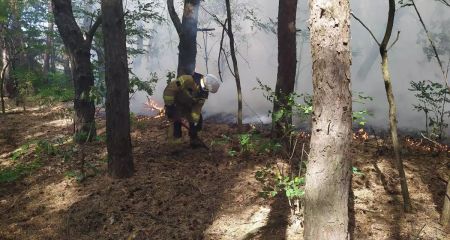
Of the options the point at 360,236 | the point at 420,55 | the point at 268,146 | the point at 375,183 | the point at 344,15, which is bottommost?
the point at 360,236

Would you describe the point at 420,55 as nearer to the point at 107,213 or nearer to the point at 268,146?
the point at 268,146

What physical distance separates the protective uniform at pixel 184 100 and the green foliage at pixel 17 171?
2733 millimetres

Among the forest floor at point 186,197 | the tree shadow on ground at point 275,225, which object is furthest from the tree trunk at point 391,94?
the tree shadow on ground at point 275,225

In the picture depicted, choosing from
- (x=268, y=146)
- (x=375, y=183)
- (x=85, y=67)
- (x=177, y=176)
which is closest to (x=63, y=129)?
(x=85, y=67)

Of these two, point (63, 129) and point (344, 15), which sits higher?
point (344, 15)

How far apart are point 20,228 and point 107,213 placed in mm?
1243

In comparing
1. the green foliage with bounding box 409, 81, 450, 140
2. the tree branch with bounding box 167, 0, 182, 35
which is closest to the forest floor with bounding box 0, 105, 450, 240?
the green foliage with bounding box 409, 81, 450, 140

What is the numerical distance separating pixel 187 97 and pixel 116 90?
1352 mm

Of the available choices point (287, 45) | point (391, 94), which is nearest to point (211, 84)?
point (287, 45)

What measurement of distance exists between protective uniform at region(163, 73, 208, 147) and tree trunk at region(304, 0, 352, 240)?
3.78m

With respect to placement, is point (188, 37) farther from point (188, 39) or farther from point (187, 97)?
point (187, 97)

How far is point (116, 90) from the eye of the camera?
5547mm

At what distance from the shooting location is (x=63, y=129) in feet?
33.2

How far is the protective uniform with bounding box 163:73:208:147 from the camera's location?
617 cm
